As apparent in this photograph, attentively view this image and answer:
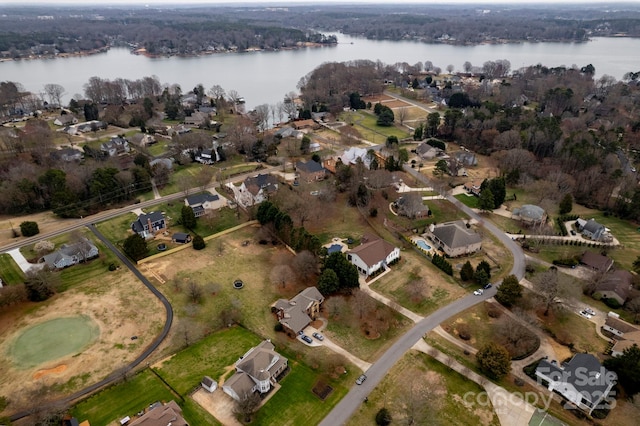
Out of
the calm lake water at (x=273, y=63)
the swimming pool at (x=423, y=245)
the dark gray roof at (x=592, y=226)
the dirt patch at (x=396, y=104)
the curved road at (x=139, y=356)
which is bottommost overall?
the curved road at (x=139, y=356)

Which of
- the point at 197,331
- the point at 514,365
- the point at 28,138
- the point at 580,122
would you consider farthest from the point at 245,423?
the point at 580,122

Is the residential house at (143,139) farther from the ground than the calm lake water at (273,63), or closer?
closer

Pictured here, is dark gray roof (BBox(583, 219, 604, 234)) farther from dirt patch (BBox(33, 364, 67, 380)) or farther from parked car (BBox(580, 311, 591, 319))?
dirt patch (BBox(33, 364, 67, 380))

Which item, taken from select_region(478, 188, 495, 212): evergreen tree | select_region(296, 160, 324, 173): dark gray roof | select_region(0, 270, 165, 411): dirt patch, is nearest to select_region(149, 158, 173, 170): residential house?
select_region(296, 160, 324, 173): dark gray roof

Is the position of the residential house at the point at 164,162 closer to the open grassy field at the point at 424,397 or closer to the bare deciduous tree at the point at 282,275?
the bare deciduous tree at the point at 282,275

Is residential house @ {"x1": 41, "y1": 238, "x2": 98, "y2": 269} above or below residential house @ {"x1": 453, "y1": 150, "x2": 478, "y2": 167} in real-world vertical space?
below

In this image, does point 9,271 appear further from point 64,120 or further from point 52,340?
point 64,120

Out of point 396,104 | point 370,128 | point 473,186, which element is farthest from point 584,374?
point 396,104

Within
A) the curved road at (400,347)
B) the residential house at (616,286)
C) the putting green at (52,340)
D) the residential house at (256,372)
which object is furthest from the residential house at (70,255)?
the residential house at (616,286)
